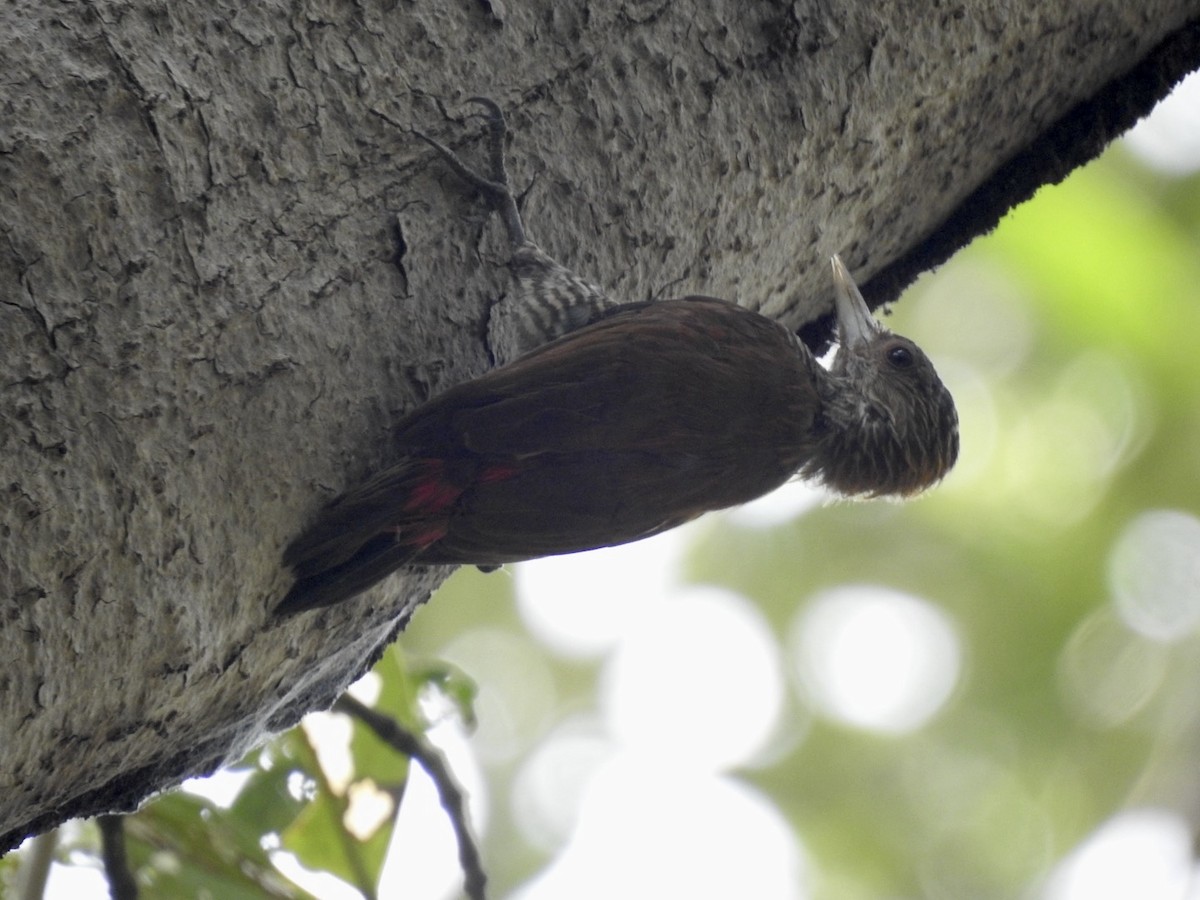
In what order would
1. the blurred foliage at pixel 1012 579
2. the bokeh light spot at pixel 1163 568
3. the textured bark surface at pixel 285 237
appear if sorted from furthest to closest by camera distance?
the bokeh light spot at pixel 1163 568
the blurred foliage at pixel 1012 579
the textured bark surface at pixel 285 237

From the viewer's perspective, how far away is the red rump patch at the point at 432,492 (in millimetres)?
2354

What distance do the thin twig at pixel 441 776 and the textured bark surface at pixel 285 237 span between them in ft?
1.21

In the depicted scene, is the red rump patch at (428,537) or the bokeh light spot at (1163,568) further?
the bokeh light spot at (1163,568)

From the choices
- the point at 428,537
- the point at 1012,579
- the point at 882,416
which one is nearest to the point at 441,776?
the point at 428,537

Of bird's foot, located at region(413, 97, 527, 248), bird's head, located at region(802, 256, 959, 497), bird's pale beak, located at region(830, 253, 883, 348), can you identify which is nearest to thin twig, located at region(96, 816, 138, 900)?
bird's foot, located at region(413, 97, 527, 248)

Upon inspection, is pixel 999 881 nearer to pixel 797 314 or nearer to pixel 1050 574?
pixel 1050 574

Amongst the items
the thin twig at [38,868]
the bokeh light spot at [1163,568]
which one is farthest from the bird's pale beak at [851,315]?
the bokeh light spot at [1163,568]

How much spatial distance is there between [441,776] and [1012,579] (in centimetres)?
609

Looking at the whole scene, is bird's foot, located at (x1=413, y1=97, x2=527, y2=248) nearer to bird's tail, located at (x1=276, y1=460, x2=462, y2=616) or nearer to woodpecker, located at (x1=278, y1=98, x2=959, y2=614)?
woodpecker, located at (x1=278, y1=98, x2=959, y2=614)

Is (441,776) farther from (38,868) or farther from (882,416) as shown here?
(882,416)

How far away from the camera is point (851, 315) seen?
142 inches

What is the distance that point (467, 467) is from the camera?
8.20 feet

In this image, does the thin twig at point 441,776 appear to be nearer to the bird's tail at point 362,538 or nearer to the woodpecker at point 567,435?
the woodpecker at point 567,435

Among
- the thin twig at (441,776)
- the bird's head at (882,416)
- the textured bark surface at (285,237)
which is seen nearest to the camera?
the textured bark surface at (285,237)
